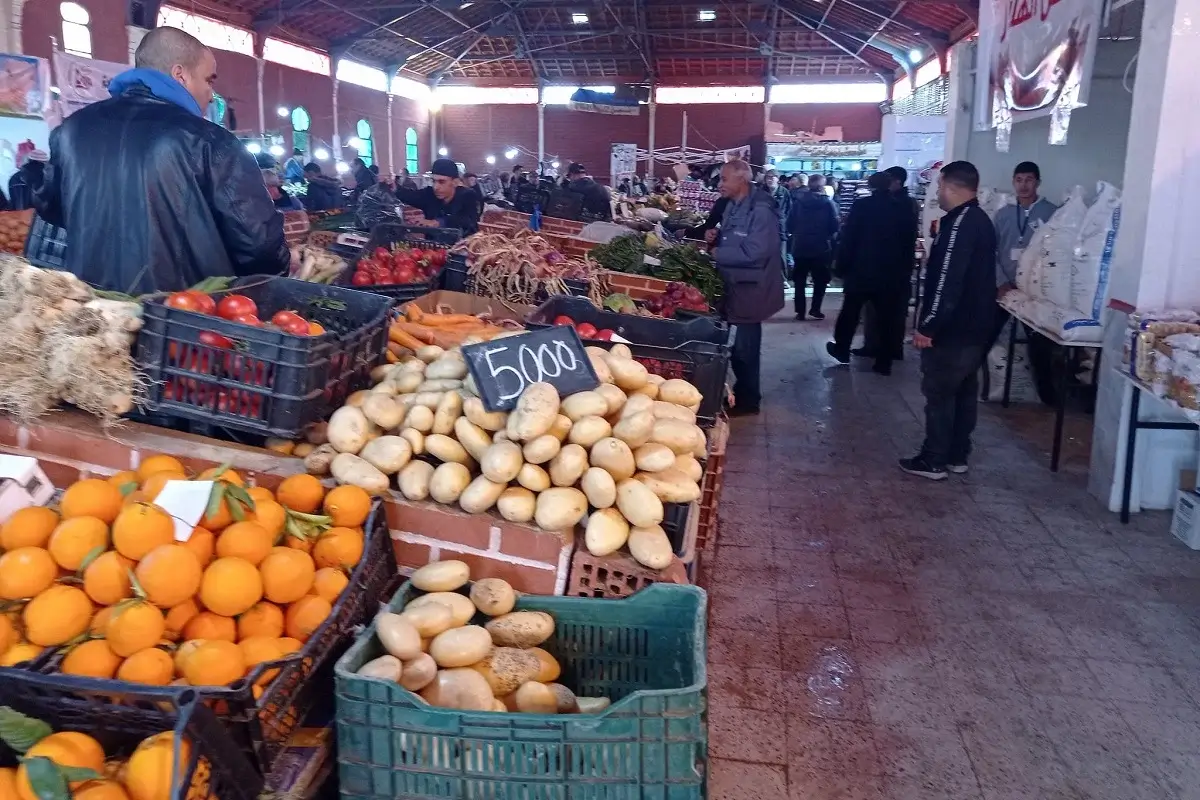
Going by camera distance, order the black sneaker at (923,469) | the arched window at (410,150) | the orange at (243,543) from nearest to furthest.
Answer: the orange at (243,543)
the black sneaker at (923,469)
the arched window at (410,150)

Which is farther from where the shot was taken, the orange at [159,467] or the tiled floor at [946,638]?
the tiled floor at [946,638]

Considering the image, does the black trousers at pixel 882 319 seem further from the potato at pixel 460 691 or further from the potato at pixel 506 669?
the potato at pixel 460 691

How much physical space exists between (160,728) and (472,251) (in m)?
3.66

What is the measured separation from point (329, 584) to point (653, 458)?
2.81ft

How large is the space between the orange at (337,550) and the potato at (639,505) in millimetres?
654

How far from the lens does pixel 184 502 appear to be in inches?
73.5

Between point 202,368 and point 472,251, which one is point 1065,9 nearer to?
point 472,251

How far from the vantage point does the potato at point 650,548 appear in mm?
2180

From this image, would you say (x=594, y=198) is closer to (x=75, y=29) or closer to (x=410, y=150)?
(x=75, y=29)

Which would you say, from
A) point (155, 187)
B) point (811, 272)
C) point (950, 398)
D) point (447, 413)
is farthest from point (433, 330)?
point (811, 272)

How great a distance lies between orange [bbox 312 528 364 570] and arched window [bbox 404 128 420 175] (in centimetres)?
2533

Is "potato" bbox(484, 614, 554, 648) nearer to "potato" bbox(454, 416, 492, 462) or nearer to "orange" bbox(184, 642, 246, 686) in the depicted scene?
"potato" bbox(454, 416, 492, 462)

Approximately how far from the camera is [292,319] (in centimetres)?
247

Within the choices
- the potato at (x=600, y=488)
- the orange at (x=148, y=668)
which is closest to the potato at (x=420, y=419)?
the potato at (x=600, y=488)
